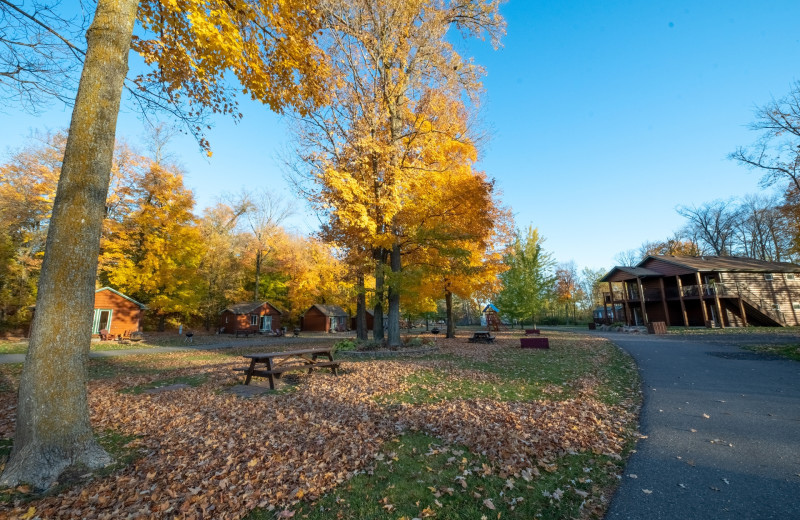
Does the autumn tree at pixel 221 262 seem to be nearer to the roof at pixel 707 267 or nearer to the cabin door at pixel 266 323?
the cabin door at pixel 266 323

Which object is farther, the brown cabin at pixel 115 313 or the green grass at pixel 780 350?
the brown cabin at pixel 115 313

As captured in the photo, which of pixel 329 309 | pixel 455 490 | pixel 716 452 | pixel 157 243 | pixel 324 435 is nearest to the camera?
pixel 455 490

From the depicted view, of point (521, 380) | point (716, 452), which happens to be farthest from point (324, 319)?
point (716, 452)

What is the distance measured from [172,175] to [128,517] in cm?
2686

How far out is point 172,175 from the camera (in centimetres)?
2464

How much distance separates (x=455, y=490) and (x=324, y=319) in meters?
40.3

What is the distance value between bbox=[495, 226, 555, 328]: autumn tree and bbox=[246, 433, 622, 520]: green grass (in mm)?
24426

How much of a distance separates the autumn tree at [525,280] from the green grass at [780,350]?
49.5 ft

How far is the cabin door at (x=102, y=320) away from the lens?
25.0 m

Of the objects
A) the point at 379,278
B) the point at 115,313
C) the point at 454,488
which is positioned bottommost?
the point at 454,488

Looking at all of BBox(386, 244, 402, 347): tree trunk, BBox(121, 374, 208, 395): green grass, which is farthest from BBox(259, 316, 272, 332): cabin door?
BBox(121, 374, 208, 395): green grass

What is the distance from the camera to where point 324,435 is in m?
4.89

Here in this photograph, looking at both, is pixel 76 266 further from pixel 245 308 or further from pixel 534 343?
pixel 245 308

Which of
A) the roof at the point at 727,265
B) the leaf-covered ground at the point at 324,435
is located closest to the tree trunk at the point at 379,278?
the leaf-covered ground at the point at 324,435
